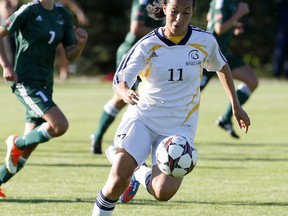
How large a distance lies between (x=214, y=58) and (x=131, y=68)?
2.34 ft

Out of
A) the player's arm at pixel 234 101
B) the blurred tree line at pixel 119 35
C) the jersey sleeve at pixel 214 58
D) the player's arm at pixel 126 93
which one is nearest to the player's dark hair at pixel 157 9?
the jersey sleeve at pixel 214 58

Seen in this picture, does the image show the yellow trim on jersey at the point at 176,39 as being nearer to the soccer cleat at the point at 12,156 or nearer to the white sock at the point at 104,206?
the white sock at the point at 104,206

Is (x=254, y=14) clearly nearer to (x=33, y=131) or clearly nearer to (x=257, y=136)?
(x=257, y=136)

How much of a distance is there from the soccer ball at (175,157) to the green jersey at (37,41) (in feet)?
7.84

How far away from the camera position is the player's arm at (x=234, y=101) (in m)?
6.44

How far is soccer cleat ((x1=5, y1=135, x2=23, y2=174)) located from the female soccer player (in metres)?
1.74

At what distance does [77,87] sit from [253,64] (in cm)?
872

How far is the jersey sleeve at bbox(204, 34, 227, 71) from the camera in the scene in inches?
257

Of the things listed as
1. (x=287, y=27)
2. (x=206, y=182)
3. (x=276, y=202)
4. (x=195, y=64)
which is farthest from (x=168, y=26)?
(x=287, y=27)

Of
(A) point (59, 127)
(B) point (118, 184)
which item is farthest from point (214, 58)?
(A) point (59, 127)

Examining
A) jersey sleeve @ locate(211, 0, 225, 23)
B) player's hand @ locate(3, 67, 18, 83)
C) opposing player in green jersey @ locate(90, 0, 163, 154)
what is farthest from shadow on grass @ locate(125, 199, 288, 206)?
jersey sleeve @ locate(211, 0, 225, 23)

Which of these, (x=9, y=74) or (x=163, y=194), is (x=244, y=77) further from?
(x=163, y=194)

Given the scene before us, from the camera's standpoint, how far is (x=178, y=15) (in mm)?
6281

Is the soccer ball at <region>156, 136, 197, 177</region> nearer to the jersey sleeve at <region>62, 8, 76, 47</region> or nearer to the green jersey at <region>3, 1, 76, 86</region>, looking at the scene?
the green jersey at <region>3, 1, 76, 86</region>
